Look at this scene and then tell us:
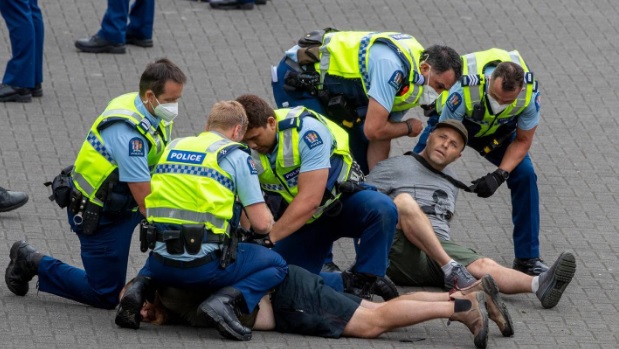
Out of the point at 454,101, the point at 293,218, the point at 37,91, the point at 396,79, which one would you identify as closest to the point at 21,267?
the point at 293,218

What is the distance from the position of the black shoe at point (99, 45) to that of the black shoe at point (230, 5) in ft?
4.65

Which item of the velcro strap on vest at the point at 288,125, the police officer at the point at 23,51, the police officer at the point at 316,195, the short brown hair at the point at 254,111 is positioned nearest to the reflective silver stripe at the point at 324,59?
the police officer at the point at 316,195

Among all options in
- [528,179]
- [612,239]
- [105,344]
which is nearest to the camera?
[105,344]

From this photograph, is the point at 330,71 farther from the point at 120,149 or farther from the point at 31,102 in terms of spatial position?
the point at 31,102

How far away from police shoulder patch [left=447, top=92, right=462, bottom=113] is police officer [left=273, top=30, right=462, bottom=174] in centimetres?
15

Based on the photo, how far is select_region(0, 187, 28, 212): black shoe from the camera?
8.94 meters

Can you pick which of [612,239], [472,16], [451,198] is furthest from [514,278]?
[472,16]

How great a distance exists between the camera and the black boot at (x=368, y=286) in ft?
25.8

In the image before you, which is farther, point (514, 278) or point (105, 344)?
point (514, 278)

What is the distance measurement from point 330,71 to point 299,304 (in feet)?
6.56

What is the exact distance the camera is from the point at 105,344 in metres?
7.07

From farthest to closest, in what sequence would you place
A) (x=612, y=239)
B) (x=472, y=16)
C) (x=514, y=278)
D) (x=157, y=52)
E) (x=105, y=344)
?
(x=472, y=16)
(x=157, y=52)
(x=612, y=239)
(x=514, y=278)
(x=105, y=344)

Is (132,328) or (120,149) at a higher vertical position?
(120,149)

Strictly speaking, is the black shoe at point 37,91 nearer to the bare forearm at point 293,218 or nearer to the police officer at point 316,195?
the police officer at point 316,195
